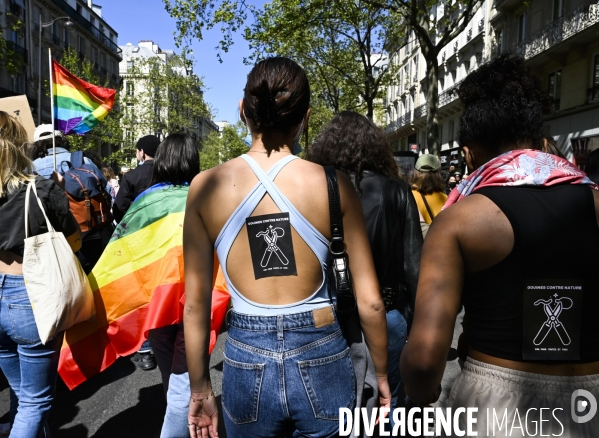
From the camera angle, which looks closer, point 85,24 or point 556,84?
point 556,84

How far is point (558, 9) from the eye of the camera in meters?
20.4

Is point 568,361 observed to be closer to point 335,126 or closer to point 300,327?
point 300,327

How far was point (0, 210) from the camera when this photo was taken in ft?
8.34

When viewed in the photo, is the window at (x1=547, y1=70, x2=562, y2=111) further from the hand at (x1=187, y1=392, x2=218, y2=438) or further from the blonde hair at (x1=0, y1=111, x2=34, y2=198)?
the hand at (x1=187, y1=392, x2=218, y2=438)

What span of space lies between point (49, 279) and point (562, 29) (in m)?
21.2

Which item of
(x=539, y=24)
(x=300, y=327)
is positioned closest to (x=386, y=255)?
(x=300, y=327)

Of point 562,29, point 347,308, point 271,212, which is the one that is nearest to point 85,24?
point 562,29

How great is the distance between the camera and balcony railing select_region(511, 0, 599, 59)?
17.4 meters

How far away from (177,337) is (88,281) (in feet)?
1.85

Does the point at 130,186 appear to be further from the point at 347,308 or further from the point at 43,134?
the point at 347,308

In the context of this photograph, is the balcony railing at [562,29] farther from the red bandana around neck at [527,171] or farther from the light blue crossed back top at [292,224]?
the light blue crossed back top at [292,224]

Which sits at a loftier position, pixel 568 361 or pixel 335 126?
pixel 335 126

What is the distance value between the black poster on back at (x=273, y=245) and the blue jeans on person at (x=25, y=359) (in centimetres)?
152

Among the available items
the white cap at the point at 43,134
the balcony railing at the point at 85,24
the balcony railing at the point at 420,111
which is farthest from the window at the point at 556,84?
the balcony railing at the point at 85,24
